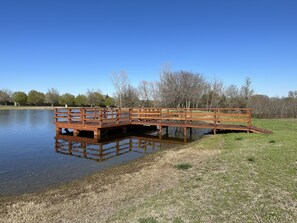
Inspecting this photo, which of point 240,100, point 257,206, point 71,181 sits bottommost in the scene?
point 71,181

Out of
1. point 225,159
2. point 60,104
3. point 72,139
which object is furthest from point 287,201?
point 60,104

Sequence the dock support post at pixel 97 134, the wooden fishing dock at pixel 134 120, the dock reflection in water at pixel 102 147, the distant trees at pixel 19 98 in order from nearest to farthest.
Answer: the dock reflection in water at pixel 102 147 < the dock support post at pixel 97 134 < the wooden fishing dock at pixel 134 120 < the distant trees at pixel 19 98

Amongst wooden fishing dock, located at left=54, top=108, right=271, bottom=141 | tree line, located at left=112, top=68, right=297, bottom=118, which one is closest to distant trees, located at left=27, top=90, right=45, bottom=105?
tree line, located at left=112, top=68, right=297, bottom=118

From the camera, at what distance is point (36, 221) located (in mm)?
3990

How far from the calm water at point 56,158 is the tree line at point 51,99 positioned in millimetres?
73595

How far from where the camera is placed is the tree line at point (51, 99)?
78250 millimetres

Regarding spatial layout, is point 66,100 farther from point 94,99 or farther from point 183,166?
point 183,166

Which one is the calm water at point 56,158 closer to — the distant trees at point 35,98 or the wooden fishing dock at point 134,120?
the wooden fishing dock at point 134,120

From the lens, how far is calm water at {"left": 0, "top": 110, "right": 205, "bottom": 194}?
682 cm

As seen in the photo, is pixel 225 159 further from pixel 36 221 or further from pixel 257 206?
pixel 36 221

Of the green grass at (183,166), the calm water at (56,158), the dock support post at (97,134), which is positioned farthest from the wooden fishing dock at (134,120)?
the green grass at (183,166)

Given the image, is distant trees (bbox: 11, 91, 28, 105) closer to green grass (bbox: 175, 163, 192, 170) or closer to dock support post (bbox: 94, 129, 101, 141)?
dock support post (bbox: 94, 129, 101, 141)

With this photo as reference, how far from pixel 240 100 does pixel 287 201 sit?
46716mm

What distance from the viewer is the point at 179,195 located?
4.66 m
